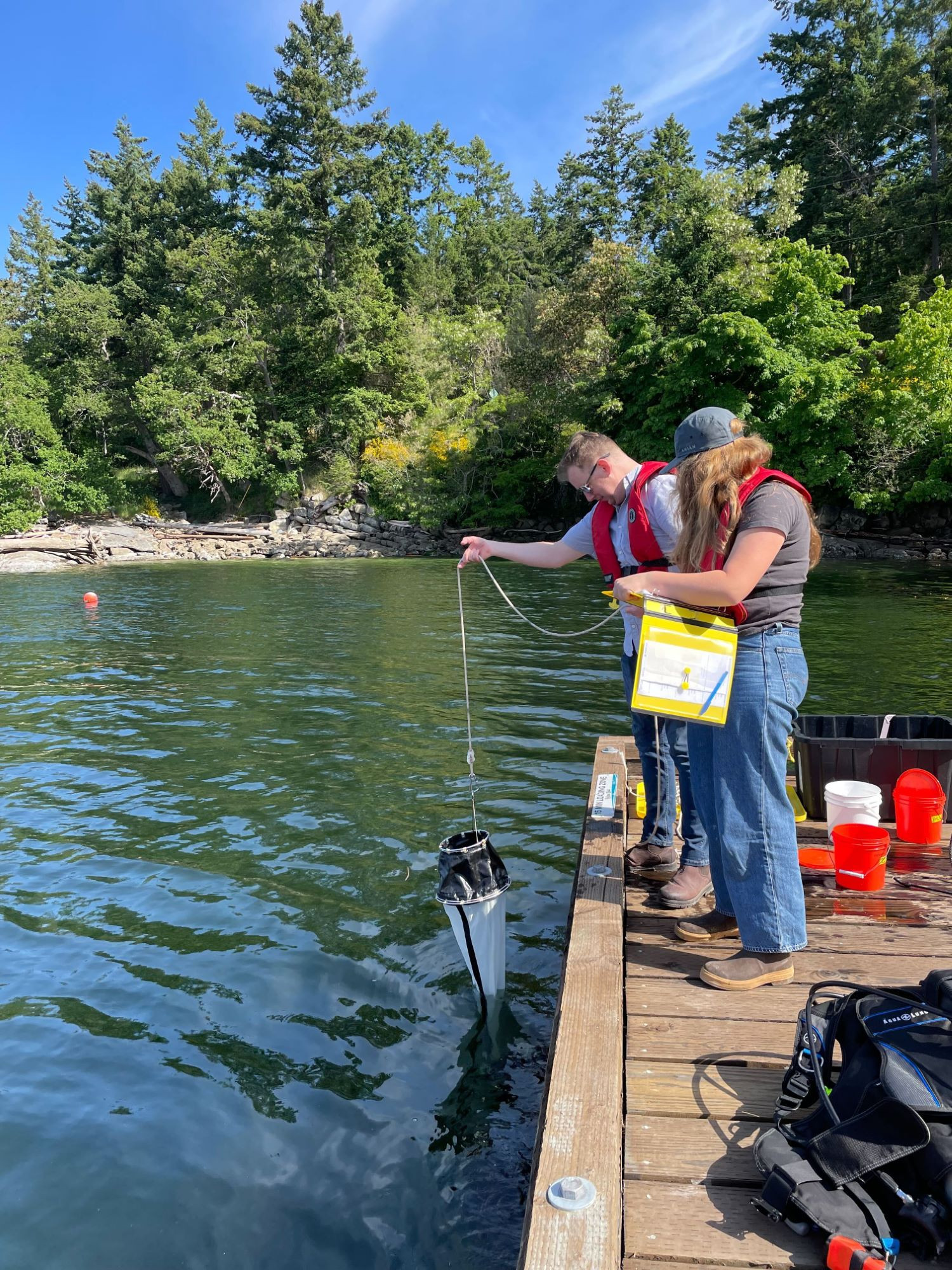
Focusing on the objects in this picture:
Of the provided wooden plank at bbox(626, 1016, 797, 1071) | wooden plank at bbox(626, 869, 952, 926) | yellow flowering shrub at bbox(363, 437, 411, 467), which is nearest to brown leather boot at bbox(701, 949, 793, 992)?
wooden plank at bbox(626, 1016, 797, 1071)

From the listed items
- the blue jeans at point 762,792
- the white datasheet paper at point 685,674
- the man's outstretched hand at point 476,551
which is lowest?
the blue jeans at point 762,792

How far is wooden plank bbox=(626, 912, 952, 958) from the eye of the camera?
3.61m

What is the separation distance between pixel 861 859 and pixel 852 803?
317mm

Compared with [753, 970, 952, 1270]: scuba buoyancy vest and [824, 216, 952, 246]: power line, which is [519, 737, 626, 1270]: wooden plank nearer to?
[753, 970, 952, 1270]: scuba buoyancy vest

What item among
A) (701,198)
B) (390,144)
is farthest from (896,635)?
(390,144)

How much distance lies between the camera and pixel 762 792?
3.22m

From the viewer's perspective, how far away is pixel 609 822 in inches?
206

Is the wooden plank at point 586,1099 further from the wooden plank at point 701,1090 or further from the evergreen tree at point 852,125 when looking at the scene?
the evergreen tree at point 852,125

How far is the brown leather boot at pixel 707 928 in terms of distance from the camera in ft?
12.4

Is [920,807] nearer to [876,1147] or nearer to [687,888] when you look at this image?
[687,888]

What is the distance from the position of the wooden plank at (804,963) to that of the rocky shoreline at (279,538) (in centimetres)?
3183

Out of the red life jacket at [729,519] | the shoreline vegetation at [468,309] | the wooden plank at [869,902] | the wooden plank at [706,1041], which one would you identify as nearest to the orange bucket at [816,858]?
the wooden plank at [869,902]

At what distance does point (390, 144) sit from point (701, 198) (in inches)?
1048

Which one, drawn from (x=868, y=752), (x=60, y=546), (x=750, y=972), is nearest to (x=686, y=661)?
(x=750, y=972)
